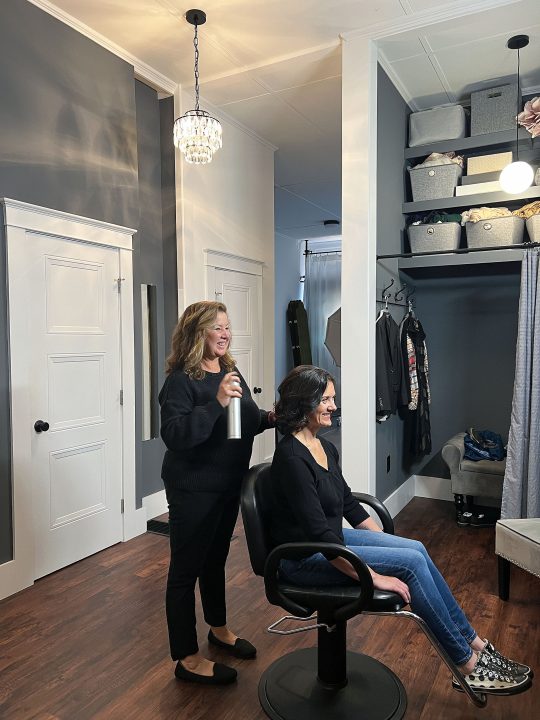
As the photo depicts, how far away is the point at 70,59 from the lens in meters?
3.01

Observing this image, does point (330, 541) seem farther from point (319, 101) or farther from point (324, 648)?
point (319, 101)

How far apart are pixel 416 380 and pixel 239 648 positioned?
227cm

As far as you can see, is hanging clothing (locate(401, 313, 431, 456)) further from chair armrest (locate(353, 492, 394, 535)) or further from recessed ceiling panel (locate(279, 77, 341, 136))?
chair armrest (locate(353, 492, 394, 535))

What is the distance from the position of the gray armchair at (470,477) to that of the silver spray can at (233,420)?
2.41 meters

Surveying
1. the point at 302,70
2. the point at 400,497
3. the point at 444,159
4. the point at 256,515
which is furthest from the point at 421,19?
the point at 400,497

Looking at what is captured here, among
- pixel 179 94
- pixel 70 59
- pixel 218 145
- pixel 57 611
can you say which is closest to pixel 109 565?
pixel 57 611

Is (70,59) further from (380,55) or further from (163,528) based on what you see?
(163,528)

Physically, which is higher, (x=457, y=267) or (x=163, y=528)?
(x=457, y=267)

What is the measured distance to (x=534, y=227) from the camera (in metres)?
3.27

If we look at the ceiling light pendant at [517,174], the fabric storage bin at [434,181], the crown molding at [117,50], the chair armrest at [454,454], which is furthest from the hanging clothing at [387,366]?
the crown molding at [117,50]

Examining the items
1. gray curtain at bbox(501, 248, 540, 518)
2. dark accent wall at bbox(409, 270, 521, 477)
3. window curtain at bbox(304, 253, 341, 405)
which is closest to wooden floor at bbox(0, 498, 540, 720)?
gray curtain at bbox(501, 248, 540, 518)

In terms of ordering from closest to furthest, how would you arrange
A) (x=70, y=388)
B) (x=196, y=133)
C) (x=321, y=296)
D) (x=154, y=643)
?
(x=154, y=643), (x=196, y=133), (x=70, y=388), (x=321, y=296)

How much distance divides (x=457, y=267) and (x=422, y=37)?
4.84 ft

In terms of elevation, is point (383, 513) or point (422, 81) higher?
point (422, 81)
